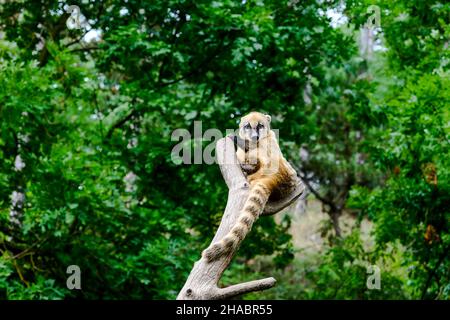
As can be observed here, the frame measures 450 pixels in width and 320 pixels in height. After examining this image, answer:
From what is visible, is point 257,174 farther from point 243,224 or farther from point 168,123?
point 168,123

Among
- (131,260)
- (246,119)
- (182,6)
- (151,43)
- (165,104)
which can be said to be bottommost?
(131,260)

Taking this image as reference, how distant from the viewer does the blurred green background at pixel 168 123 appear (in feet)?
25.8

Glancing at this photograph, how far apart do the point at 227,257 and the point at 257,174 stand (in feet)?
3.36

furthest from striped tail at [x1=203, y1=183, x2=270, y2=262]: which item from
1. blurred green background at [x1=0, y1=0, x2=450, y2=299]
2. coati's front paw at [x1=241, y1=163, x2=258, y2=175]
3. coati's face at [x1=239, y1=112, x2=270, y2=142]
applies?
blurred green background at [x1=0, y1=0, x2=450, y2=299]

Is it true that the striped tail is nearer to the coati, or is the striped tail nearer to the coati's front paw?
the coati

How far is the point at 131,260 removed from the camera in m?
8.11

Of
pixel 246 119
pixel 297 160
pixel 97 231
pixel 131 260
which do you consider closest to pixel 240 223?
pixel 246 119

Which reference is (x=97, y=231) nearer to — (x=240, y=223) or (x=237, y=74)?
(x=237, y=74)

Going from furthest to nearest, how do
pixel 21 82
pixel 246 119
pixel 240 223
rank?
pixel 21 82 → pixel 246 119 → pixel 240 223

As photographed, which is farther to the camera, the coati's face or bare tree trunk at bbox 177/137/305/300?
the coati's face

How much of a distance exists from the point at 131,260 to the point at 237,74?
129 inches

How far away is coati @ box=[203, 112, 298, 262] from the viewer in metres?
3.68

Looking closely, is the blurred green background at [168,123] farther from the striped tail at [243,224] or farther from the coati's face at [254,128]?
the striped tail at [243,224]

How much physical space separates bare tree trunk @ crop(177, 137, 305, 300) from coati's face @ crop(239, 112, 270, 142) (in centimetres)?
28
